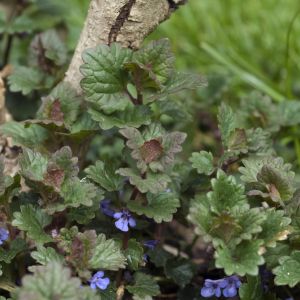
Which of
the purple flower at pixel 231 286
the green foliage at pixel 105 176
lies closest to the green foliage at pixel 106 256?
the green foliage at pixel 105 176

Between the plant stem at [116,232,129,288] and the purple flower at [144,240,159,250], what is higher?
the purple flower at [144,240,159,250]

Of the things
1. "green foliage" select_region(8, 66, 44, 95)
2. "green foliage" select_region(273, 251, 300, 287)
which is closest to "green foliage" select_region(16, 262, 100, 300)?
"green foliage" select_region(273, 251, 300, 287)

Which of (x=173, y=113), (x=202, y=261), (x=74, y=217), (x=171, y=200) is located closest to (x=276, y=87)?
(x=173, y=113)

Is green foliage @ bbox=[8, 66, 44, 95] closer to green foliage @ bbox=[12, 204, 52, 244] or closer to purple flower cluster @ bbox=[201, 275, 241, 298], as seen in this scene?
green foliage @ bbox=[12, 204, 52, 244]

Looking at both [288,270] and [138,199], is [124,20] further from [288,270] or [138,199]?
[288,270]

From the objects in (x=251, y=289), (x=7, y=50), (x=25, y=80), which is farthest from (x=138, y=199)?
(x=7, y=50)

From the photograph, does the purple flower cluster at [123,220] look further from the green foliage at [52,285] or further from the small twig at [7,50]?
the small twig at [7,50]
